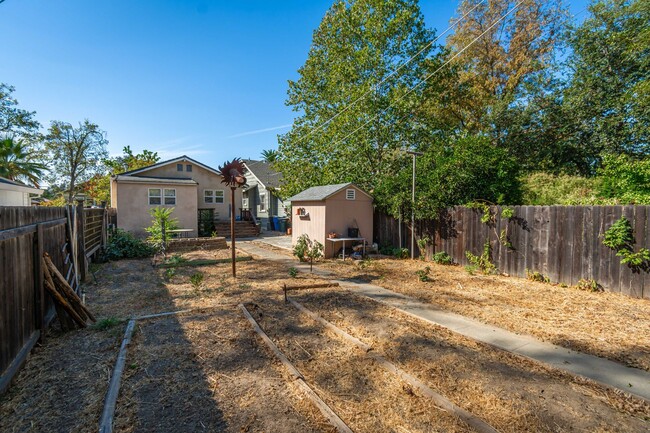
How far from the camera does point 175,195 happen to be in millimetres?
18141

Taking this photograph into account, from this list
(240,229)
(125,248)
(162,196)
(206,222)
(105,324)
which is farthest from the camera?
(240,229)

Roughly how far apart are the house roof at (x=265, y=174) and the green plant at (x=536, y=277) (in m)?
18.9

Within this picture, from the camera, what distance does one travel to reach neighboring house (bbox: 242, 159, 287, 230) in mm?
25266

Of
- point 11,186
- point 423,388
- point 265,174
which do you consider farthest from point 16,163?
point 423,388

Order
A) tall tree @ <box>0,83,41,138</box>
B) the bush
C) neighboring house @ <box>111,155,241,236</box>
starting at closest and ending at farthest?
1. the bush
2. neighboring house @ <box>111,155,241,236</box>
3. tall tree @ <box>0,83,41,138</box>

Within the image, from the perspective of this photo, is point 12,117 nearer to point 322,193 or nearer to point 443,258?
point 322,193

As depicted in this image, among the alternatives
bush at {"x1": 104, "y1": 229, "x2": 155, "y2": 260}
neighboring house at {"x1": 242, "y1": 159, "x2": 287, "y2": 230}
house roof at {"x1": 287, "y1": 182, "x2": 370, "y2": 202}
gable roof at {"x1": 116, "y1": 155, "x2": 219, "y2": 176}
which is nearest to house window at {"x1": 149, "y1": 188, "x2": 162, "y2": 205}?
gable roof at {"x1": 116, "y1": 155, "x2": 219, "y2": 176}

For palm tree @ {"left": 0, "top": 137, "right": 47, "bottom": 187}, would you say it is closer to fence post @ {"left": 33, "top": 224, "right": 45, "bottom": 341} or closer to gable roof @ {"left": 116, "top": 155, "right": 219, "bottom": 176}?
gable roof @ {"left": 116, "top": 155, "right": 219, "bottom": 176}

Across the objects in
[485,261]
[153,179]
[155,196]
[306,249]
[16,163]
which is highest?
[16,163]

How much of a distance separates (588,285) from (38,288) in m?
9.68

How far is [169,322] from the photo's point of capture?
4777 millimetres

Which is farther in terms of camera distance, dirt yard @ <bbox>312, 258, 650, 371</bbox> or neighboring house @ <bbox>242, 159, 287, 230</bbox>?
neighboring house @ <bbox>242, 159, 287, 230</bbox>

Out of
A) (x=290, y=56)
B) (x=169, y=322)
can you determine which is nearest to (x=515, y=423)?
(x=169, y=322)

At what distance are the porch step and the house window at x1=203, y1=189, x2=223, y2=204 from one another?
1723 millimetres
